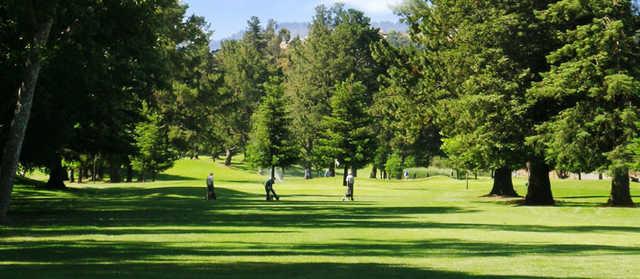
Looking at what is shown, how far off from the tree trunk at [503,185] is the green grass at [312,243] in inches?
777

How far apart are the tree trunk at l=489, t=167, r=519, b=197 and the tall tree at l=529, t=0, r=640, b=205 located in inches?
612

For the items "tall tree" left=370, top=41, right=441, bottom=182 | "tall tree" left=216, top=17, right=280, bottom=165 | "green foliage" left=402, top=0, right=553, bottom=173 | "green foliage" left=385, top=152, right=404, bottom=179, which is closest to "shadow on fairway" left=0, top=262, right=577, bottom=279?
"green foliage" left=402, top=0, right=553, bottom=173

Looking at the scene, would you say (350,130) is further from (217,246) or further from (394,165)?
(217,246)

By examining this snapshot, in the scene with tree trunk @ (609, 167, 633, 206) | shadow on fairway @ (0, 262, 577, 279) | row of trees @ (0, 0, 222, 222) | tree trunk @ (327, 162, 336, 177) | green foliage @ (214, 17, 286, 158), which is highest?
green foliage @ (214, 17, 286, 158)

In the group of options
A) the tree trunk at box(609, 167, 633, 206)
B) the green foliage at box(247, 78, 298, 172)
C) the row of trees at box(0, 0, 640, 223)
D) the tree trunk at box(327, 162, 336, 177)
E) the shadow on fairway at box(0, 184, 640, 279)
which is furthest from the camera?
the tree trunk at box(327, 162, 336, 177)

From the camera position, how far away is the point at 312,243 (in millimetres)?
19703

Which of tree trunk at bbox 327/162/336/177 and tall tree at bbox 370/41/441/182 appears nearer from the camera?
tall tree at bbox 370/41/441/182

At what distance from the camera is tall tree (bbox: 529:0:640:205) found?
3766cm

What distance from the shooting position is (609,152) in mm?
38188

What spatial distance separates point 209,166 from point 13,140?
85201mm

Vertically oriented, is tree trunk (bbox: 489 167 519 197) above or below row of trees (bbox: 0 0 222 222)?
below

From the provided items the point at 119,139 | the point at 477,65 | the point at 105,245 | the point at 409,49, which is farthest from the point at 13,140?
the point at 409,49

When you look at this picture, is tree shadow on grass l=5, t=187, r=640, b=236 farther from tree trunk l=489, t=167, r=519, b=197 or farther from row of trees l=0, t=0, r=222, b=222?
tree trunk l=489, t=167, r=519, b=197

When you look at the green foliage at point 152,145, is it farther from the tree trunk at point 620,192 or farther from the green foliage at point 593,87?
the tree trunk at point 620,192
